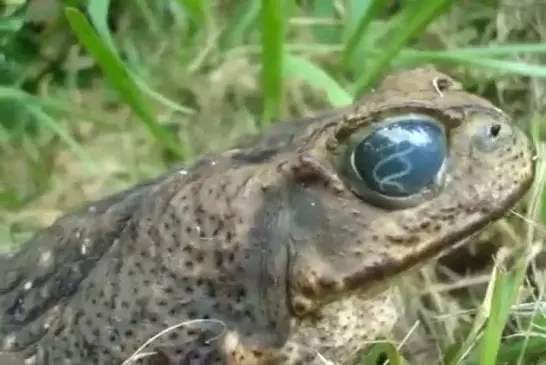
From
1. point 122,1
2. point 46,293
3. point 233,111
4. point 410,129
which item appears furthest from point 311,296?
point 122,1

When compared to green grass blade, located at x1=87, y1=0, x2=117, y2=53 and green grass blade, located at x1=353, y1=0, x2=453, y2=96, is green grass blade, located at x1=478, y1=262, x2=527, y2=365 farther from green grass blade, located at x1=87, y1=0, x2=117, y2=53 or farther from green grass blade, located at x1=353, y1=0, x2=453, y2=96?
green grass blade, located at x1=87, y1=0, x2=117, y2=53

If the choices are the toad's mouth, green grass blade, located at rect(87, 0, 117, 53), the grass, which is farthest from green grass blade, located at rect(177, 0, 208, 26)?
the toad's mouth

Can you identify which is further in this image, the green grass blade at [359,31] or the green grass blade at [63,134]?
the green grass blade at [63,134]

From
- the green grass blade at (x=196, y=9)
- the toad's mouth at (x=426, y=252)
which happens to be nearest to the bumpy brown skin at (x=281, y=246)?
the toad's mouth at (x=426, y=252)

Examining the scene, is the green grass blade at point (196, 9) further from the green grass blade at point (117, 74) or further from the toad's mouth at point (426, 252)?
the toad's mouth at point (426, 252)

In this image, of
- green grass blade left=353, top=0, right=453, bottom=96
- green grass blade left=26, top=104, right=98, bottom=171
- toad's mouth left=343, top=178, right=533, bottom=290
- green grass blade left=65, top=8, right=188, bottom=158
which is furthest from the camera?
green grass blade left=26, top=104, right=98, bottom=171

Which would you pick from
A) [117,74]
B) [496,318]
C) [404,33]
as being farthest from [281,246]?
[404,33]

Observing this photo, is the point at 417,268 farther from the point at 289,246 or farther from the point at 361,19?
the point at 361,19
